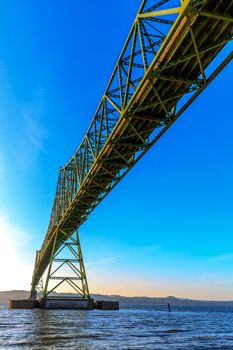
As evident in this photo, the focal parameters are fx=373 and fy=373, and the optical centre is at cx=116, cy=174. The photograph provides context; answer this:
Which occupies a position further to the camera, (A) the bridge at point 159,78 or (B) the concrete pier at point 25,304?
(B) the concrete pier at point 25,304

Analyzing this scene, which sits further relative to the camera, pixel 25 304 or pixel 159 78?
pixel 25 304

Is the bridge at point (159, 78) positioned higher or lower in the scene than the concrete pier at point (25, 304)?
higher

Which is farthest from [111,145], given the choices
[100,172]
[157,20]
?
[157,20]

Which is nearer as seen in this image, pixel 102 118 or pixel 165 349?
pixel 165 349

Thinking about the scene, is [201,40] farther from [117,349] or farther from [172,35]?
[117,349]

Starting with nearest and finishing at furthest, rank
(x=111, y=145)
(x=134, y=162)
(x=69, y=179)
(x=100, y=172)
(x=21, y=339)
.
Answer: (x=21, y=339) → (x=111, y=145) → (x=134, y=162) → (x=100, y=172) → (x=69, y=179)

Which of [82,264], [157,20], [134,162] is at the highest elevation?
[157,20]

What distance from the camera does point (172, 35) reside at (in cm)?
1563

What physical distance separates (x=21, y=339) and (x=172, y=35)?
16086mm

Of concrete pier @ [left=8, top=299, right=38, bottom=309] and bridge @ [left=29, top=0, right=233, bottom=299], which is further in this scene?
concrete pier @ [left=8, top=299, right=38, bottom=309]

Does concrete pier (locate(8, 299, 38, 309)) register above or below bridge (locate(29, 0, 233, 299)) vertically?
below

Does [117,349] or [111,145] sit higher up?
[111,145]

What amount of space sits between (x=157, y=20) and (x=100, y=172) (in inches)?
620

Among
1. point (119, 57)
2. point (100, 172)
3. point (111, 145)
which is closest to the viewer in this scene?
point (119, 57)
